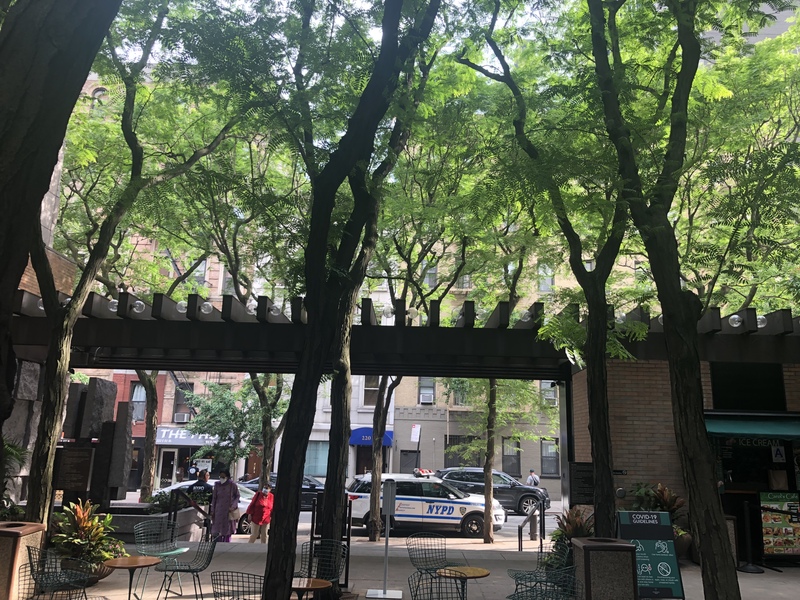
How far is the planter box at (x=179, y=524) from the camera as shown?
509 inches

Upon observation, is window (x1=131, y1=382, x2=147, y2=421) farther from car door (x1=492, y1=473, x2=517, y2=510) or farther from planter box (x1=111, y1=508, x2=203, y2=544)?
planter box (x1=111, y1=508, x2=203, y2=544)

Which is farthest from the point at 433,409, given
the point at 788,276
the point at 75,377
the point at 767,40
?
the point at 767,40

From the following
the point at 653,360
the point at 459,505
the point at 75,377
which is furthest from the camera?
the point at 75,377

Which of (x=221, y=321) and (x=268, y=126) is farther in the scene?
(x=221, y=321)

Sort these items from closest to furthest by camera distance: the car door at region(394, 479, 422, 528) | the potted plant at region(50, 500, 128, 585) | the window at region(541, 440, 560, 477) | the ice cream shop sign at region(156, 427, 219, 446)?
the potted plant at region(50, 500, 128, 585) → the car door at region(394, 479, 422, 528) → the window at region(541, 440, 560, 477) → the ice cream shop sign at region(156, 427, 219, 446)

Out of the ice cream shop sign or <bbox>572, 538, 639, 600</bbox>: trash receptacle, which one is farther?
the ice cream shop sign

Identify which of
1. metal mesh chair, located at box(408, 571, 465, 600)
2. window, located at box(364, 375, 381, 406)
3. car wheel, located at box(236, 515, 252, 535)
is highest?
window, located at box(364, 375, 381, 406)

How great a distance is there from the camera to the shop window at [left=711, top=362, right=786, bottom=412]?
12320 millimetres

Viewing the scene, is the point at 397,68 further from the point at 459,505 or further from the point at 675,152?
the point at 459,505

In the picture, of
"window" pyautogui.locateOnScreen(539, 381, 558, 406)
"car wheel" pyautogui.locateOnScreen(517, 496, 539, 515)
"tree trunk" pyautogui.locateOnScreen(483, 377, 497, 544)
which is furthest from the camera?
"car wheel" pyautogui.locateOnScreen(517, 496, 539, 515)

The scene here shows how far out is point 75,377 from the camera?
26578mm

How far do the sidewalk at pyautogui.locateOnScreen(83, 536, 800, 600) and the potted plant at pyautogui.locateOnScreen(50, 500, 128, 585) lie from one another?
429 millimetres

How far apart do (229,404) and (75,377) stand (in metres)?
7.52

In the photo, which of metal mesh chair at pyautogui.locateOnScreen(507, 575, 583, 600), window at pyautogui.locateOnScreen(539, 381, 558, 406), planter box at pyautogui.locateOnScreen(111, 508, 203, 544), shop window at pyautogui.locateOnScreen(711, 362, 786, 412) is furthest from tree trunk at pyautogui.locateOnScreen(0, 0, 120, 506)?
window at pyautogui.locateOnScreen(539, 381, 558, 406)
